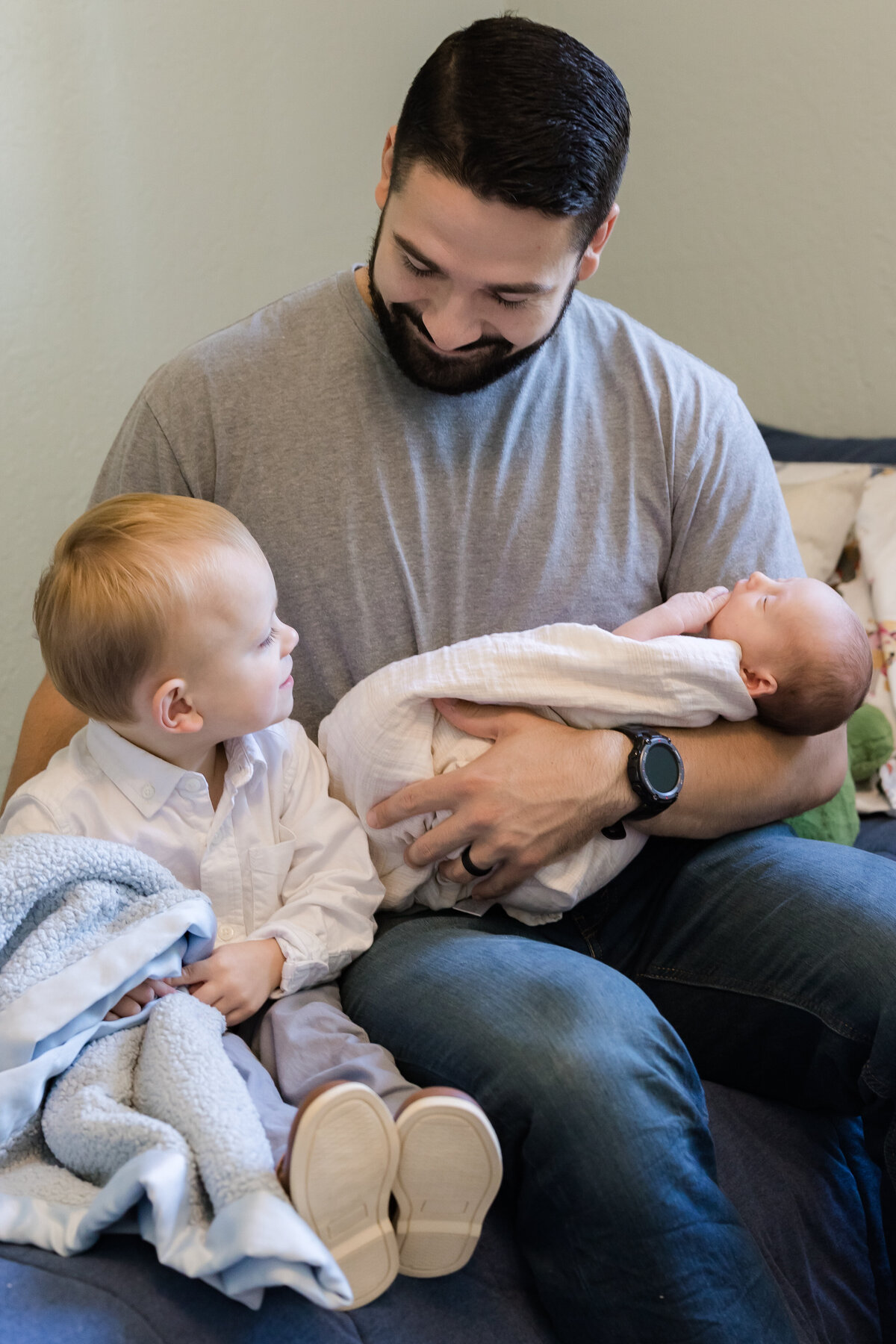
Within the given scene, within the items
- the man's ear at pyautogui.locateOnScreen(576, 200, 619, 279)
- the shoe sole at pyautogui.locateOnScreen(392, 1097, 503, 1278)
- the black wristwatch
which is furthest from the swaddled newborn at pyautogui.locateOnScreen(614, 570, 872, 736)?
the shoe sole at pyautogui.locateOnScreen(392, 1097, 503, 1278)

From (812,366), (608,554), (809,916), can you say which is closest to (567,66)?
(608,554)

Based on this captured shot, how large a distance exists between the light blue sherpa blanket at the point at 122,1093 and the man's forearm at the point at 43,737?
1.01ft

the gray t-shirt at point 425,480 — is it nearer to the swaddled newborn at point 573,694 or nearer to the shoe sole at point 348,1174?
the swaddled newborn at point 573,694

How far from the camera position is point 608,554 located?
1.43 m

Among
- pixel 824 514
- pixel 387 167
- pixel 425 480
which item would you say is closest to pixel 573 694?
pixel 425 480

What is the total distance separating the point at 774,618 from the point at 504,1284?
79 centimetres

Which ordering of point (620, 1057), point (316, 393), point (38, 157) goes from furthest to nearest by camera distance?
point (38, 157)
point (316, 393)
point (620, 1057)

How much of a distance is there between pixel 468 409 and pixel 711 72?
142 centimetres

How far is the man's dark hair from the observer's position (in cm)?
117

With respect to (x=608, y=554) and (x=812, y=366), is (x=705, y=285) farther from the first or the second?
(x=608, y=554)

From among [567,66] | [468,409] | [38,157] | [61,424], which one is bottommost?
[61,424]

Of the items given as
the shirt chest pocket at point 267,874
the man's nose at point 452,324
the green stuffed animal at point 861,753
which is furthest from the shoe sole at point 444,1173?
the green stuffed animal at point 861,753

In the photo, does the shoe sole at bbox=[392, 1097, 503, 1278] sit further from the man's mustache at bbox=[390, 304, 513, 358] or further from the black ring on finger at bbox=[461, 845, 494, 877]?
the man's mustache at bbox=[390, 304, 513, 358]

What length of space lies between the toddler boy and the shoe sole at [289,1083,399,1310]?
0.04m
